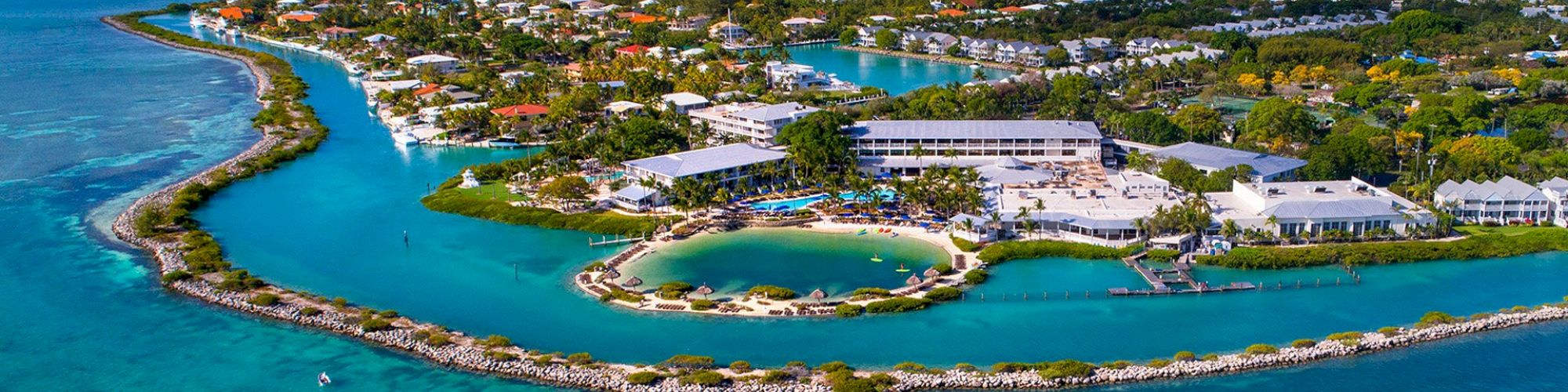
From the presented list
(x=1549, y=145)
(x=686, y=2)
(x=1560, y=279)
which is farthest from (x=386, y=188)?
(x=686, y=2)

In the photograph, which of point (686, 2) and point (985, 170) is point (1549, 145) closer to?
point (985, 170)

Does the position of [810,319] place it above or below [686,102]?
below

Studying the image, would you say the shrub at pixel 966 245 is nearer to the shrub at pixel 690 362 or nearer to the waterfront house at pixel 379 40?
the shrub at pixel 690 362

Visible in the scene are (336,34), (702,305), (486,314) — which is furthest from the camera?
(336,34)

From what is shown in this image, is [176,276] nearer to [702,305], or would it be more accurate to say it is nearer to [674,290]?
[674,290]

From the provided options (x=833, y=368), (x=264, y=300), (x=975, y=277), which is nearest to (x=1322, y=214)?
(x=975, y=277)

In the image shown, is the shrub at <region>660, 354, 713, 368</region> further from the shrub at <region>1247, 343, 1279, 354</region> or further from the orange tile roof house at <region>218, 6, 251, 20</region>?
the orange tile roof house at <region>218, 6, 251, 20</region>

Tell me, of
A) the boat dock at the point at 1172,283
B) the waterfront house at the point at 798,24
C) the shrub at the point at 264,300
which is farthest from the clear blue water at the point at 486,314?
the waterfront house at the point at 798,24
